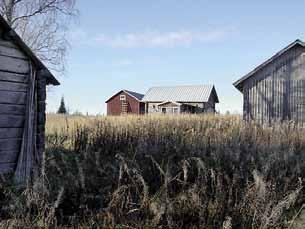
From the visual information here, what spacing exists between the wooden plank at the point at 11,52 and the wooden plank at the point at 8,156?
187cm

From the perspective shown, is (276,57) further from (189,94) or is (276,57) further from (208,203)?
(189,94)

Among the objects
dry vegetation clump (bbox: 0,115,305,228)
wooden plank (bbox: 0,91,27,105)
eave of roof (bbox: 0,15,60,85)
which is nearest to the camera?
dry vegetation clump (bbox: 0,115,305,228)

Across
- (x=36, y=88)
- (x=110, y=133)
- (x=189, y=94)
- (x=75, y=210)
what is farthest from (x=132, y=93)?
(x=75, y=210)

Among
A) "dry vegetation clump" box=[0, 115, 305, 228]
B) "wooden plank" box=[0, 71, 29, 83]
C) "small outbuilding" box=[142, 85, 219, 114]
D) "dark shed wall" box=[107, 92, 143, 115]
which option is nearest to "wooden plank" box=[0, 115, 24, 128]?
"wooden plank" box=[0, 71, 29, 83]

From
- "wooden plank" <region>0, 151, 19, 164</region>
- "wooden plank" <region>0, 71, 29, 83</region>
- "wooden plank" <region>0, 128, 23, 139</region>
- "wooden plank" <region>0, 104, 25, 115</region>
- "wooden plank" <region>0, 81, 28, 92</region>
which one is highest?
"wooden plank" <region>0, 71, 29, 83</region>

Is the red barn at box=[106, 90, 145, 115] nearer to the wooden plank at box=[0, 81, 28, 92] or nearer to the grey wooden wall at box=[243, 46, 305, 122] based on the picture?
the grey wooden wall at box=[243, 46, 305, 122]

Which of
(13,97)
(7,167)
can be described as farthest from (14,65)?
(7,167)

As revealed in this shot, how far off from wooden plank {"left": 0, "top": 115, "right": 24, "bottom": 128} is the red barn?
40087mm

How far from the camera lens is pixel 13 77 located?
6824 mm

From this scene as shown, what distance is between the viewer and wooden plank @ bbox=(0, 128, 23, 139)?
6.59m

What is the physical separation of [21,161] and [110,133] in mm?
4332

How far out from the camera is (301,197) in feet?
17.7

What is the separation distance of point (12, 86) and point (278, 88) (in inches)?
536

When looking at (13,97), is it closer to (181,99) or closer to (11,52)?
(11,52)
